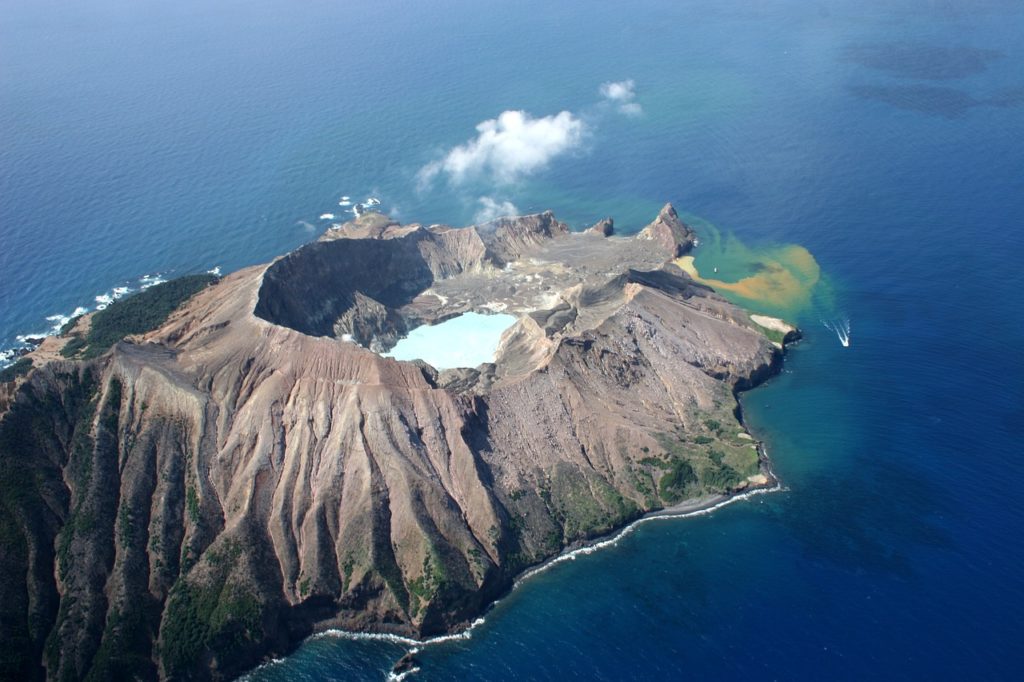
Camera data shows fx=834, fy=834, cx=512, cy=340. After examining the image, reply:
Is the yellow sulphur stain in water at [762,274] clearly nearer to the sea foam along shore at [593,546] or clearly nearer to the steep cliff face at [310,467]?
the steep cliff face at [310,467]

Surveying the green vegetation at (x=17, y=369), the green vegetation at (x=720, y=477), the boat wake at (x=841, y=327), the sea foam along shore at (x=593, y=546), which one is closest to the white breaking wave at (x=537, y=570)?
the sea foam along shore at (x=593, y=546)

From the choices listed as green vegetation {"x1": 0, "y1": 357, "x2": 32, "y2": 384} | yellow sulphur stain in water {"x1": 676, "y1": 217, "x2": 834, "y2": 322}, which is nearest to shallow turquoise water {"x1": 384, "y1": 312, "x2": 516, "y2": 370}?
yellow sulphur stain in water {"x1": 676, "y1": 217, "x2": 834, "y2": 322}

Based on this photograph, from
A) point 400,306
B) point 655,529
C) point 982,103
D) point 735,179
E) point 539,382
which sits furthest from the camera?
point 982,103

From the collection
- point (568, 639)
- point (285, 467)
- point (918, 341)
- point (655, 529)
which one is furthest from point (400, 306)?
point (918, 341)

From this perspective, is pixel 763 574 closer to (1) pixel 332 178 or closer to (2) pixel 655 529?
(2) pixel 655 529

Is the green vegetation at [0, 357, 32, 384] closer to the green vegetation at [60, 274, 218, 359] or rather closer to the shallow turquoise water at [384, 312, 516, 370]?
the green vegetation at [60, 274, 218, 359]
